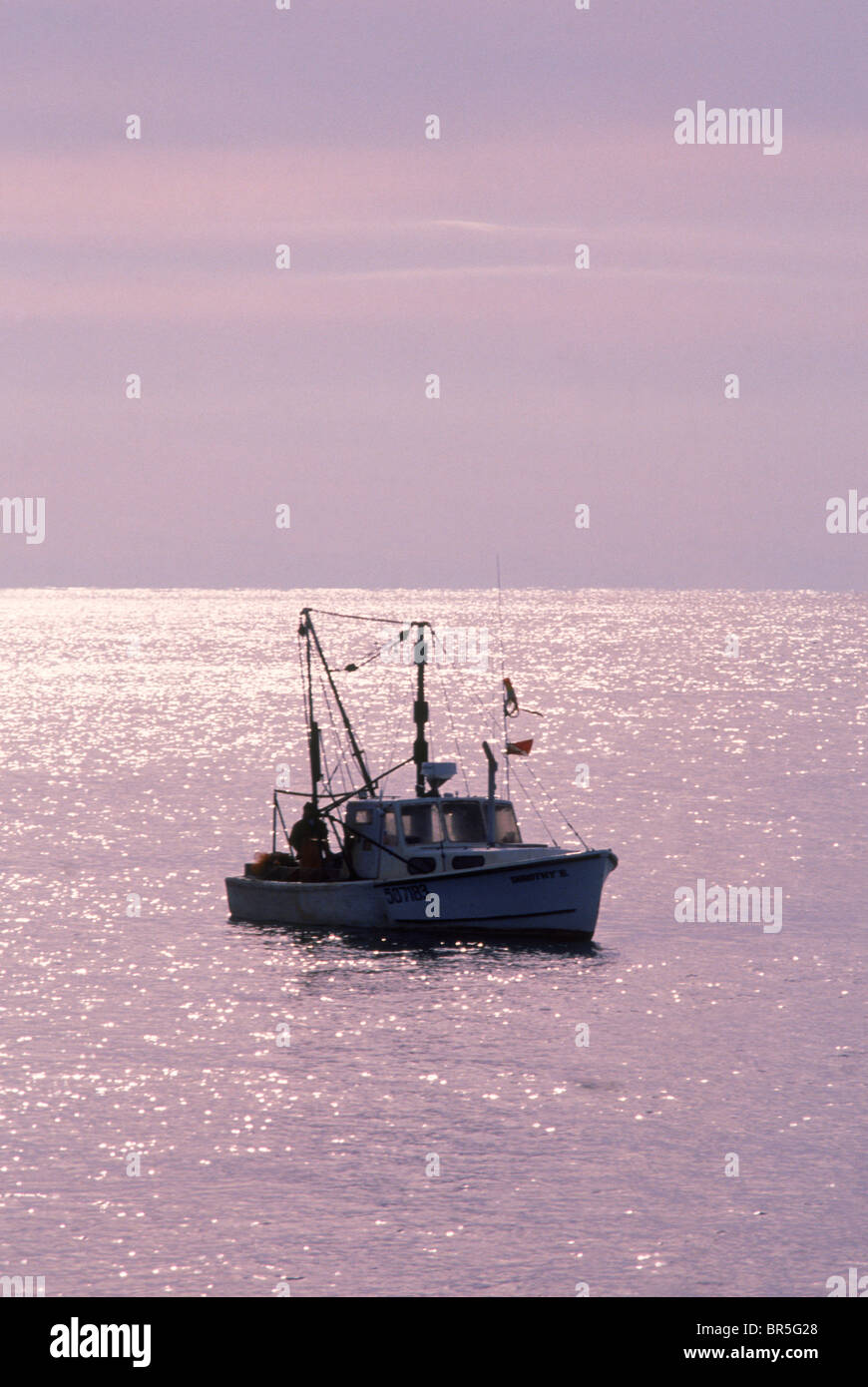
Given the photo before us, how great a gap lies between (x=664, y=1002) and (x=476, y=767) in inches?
2850

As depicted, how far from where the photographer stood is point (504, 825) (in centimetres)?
5006

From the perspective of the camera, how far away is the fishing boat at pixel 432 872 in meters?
48.0

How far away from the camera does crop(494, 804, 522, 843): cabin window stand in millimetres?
49906

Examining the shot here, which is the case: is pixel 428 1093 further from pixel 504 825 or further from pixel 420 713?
pixel 420 713

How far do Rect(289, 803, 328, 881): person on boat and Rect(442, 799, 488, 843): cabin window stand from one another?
3.86m

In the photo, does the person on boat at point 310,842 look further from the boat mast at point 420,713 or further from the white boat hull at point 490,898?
the boat mast at point 420,713

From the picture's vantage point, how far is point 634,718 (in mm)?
160000

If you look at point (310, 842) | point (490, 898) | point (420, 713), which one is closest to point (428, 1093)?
point (490, 898)

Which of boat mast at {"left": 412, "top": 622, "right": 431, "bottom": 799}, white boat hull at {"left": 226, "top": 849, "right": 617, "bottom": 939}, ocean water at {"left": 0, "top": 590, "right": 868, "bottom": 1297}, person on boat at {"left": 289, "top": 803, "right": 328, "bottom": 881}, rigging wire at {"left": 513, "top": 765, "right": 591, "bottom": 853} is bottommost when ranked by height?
ocean water at {"left": 0, "top": 590, "right": 868, "bottom": 1297}

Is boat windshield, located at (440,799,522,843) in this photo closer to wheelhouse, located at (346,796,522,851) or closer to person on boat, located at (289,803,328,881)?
wheelhouse, located at (346,796,522,851)

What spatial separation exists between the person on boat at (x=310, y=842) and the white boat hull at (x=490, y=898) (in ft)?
3.51

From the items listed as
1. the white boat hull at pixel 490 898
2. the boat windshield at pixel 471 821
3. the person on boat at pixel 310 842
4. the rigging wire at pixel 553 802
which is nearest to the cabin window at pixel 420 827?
the boat windshield at pixel 471 821

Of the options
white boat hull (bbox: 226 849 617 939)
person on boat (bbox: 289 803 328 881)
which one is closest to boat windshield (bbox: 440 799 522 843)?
white boat hull (bbox: 226 849 617 939)
